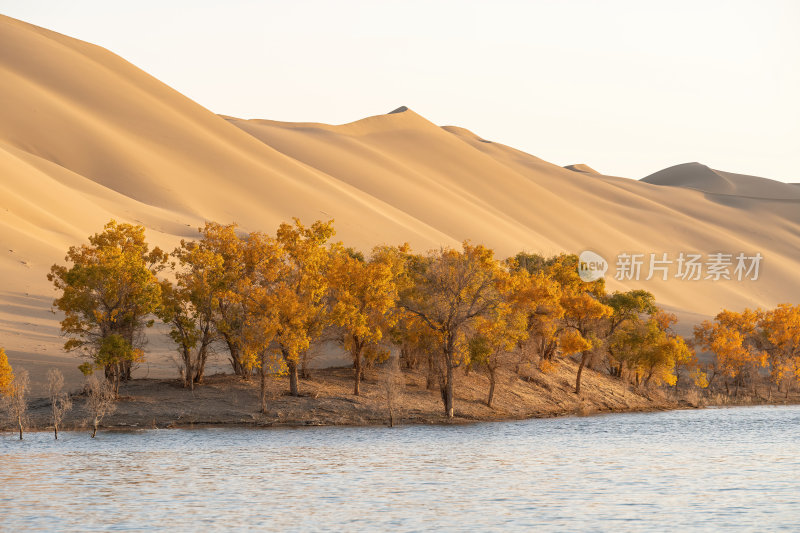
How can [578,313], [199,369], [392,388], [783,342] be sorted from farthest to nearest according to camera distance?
[783,342] < [578,313] < [199,369] < [392,388]

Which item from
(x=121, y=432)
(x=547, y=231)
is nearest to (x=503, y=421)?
(x=121, y=432)

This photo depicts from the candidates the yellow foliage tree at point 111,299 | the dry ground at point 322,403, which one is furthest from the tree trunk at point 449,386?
the yellow foliage tree at point 111,299

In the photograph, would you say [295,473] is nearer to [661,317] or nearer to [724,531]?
[724,531]

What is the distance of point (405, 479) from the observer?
3747 cm

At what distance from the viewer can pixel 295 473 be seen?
38781mm

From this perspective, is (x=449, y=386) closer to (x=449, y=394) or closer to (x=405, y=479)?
(x=449, y=394)

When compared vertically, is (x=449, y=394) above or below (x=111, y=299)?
below

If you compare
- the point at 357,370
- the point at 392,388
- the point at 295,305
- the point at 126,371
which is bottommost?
the point at 126,371

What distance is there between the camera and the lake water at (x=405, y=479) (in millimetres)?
29266

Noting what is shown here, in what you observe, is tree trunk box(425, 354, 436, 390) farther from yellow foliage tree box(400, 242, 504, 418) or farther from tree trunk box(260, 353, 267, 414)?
tree trunk box(260, 353, 267, 414)

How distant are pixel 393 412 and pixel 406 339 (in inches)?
228

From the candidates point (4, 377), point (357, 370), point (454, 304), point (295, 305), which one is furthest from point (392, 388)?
point (4, 377)

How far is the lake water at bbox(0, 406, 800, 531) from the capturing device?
96.0 ft

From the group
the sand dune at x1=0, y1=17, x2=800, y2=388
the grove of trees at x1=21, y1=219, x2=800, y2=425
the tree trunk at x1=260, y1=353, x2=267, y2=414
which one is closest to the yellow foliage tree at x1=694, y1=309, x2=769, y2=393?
the grove of trees at x1=21, y1=219, x2=800, y2=425
